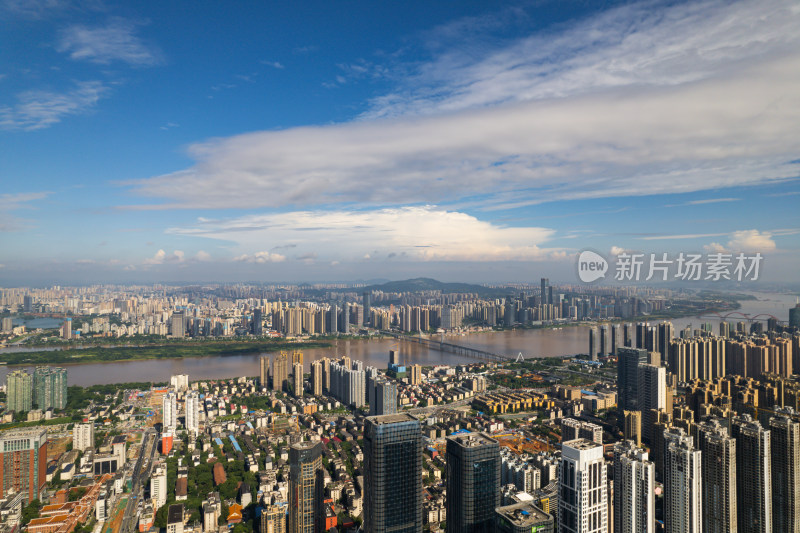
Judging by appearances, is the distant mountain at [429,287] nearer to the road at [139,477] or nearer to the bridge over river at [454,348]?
the bridge over river at [454,348]

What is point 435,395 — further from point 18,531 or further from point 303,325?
point 303,325

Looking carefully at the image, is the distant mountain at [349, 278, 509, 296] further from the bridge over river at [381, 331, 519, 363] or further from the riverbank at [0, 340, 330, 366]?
the riverbank at [0, 340, 330, 366]

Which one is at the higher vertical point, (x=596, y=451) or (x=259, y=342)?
(x=596, y=451)

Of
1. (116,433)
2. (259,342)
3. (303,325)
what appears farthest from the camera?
(303,325)

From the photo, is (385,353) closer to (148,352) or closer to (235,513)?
(148,352)

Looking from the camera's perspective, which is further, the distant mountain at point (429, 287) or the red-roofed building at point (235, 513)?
the distant mountain at point (429, 287)

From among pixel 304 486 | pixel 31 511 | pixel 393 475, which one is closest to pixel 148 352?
pixel 31 511

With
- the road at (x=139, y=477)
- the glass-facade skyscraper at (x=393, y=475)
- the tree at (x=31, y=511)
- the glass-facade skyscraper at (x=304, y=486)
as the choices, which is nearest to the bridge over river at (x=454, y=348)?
the road at (x=139, y=477)

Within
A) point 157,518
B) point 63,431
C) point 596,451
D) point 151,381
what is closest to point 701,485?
point 596,451
